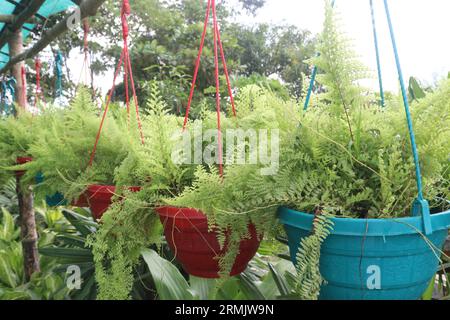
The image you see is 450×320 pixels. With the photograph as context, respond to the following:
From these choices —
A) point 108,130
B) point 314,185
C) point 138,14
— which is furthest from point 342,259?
point 138,14

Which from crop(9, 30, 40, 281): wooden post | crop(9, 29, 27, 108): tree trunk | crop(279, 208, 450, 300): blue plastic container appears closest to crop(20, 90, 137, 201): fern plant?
crop(279, 208, 450, 300): blue plastic container

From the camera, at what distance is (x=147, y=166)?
67 centimetres

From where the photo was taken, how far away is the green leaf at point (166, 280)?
1.00 m

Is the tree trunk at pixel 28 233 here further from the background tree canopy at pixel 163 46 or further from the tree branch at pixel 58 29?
the background tree canopy at pixel 163 46

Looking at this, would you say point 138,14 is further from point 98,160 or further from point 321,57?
point 321,57

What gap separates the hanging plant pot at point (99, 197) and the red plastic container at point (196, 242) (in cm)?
18

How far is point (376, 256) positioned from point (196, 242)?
0.28 metres

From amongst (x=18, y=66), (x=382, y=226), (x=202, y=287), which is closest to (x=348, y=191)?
(x=382, y=226)

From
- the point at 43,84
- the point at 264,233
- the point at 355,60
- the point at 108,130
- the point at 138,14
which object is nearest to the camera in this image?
the point at 355,60

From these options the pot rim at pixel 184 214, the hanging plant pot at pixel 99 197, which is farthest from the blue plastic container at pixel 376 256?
the hanging plant pot at pixel 99 197

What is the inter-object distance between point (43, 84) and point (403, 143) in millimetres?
6367

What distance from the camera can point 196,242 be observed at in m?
0.61

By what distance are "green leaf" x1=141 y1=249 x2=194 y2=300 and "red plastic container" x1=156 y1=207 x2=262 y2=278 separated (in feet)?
1.22

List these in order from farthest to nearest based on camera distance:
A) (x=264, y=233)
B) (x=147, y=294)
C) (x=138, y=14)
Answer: (x=138, y=14), (x=147, y=294), (x=264, y=233)
